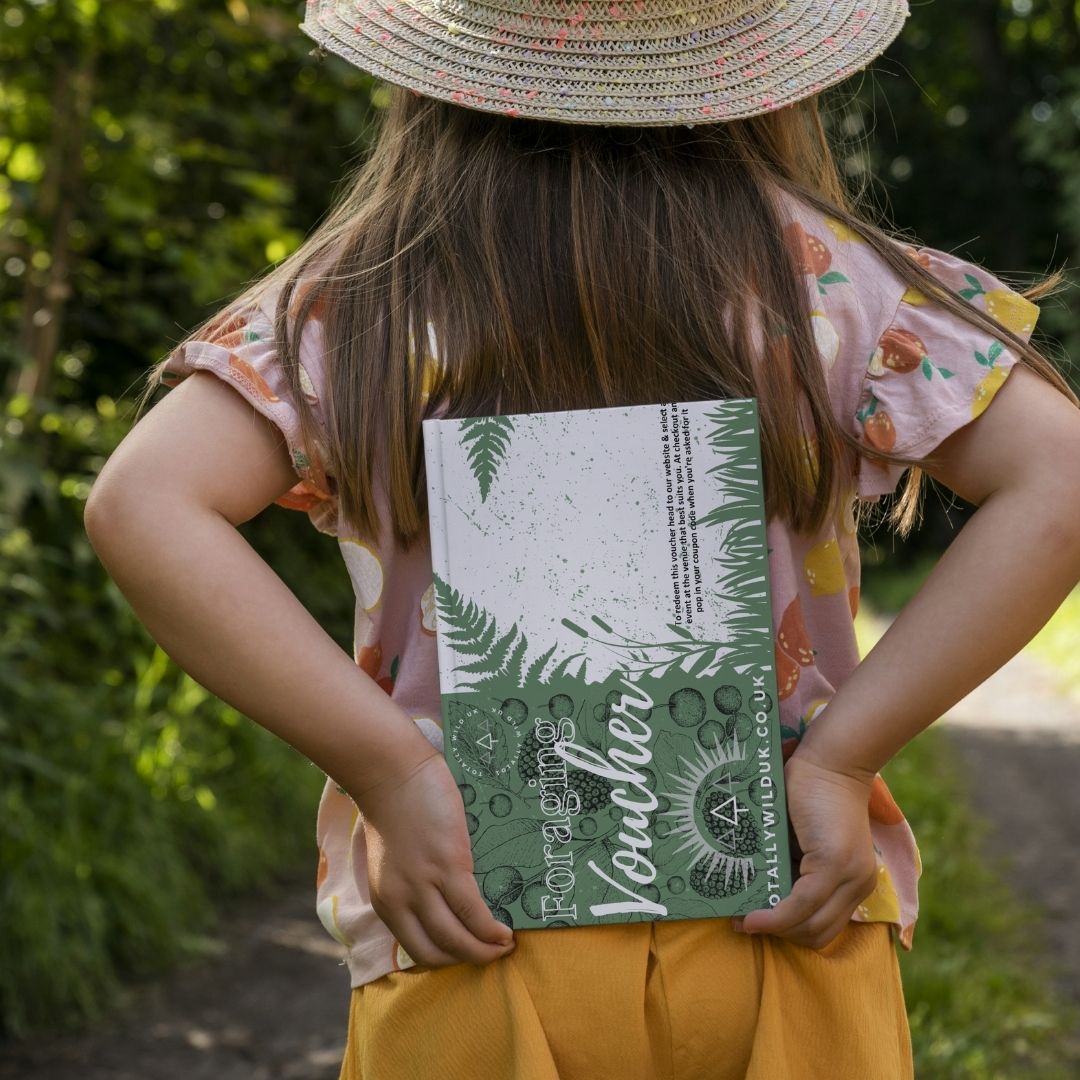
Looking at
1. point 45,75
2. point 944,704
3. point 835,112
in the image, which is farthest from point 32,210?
point 944,704

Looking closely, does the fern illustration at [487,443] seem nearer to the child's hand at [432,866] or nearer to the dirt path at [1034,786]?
the child's hand at [432,866]

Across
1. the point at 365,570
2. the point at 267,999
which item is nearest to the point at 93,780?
the point at 267,999

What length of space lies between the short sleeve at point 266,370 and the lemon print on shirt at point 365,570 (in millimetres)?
47

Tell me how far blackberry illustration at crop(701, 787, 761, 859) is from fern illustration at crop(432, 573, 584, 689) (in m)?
0.17

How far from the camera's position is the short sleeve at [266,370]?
3.80 feet

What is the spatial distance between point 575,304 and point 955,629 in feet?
1.40

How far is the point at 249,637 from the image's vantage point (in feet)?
3.68

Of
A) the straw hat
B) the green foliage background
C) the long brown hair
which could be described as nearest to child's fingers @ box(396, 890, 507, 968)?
the long brown hair

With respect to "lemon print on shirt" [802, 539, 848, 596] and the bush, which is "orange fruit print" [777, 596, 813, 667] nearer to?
A: "lemon print on shirt" [802, 539, 848, 596]

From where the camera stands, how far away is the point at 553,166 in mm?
1247

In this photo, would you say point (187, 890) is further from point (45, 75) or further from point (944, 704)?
point (944, 704)

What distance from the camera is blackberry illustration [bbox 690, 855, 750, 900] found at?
3.79 feet

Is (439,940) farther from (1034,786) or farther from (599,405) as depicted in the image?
(1034,786)

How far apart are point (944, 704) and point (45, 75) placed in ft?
11.4
